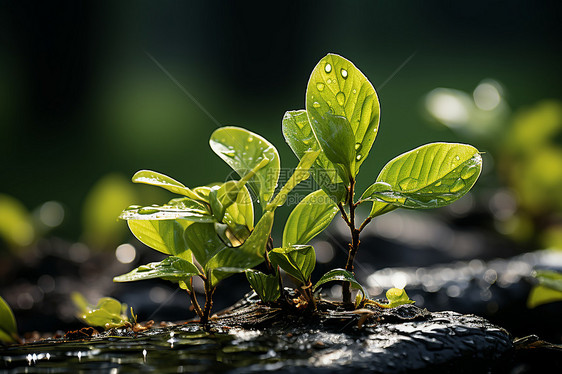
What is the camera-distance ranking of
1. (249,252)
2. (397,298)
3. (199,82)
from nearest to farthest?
(249,252), (397,298), (199,82)

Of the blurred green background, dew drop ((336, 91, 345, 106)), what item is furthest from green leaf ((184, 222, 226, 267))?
the blurred green background

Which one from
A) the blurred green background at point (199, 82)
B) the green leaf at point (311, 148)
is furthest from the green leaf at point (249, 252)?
the blurred green background at point (199, 82)

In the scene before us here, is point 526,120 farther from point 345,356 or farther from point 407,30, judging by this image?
point 407,30

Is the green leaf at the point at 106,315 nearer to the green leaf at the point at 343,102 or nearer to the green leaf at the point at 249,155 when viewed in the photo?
the green leaf at the point at 249,155

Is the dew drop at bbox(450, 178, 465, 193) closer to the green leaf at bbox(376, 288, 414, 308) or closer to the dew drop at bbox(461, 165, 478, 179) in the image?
the dew drop at bbox(461, 165, 478, 179)

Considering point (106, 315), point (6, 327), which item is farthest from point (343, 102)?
point (6, 327)

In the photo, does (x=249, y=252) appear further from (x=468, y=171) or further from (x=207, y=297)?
(x=468, y=171)
